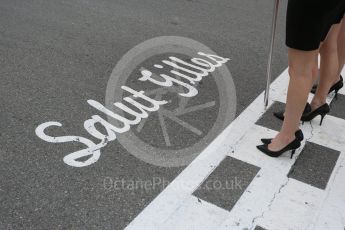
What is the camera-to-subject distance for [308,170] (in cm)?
323

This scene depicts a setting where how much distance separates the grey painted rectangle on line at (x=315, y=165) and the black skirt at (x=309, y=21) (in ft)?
2.82

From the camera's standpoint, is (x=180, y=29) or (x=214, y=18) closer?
(x=180, y=29)

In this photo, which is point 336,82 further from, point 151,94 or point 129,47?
point 129,47

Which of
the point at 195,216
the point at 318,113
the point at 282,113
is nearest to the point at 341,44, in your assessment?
the point at 318,113

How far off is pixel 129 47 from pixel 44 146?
236 cm

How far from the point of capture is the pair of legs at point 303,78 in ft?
9.96

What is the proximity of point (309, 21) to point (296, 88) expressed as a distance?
19.0 inches

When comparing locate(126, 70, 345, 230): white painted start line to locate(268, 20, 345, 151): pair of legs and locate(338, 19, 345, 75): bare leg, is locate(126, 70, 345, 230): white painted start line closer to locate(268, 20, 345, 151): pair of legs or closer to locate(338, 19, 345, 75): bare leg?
locate(268, 20, 345, 151): pair of legs

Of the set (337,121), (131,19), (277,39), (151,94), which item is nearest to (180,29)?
(131,19)

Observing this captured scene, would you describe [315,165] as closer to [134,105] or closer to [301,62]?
[301,62]

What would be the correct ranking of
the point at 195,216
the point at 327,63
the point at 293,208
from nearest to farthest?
the point at 195,216 < the point at 293,208 < the point at 327,63

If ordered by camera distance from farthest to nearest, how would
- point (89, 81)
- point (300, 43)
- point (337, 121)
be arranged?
1. point (89, 81)
2. point (337, 121)
3. point (300, 43)

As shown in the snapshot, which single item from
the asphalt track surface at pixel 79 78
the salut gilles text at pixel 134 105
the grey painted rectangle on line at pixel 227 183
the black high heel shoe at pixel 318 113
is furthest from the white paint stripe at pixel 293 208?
the salut gilles text at pixel 134 105

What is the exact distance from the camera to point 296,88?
309 cm
